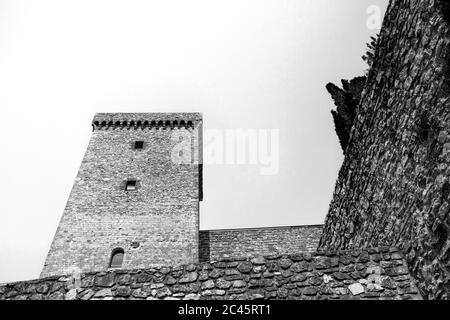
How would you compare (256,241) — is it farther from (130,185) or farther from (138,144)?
(138,144)

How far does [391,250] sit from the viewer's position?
13.4ft

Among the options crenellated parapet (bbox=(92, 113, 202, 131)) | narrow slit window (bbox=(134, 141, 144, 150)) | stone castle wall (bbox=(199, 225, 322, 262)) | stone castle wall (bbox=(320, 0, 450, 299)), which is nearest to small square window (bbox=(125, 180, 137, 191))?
narrow slit window (bbox=(134, 141, 144, 150))

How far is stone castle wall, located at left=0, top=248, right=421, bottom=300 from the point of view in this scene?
12.3 feet

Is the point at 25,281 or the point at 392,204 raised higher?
the point at 392,204

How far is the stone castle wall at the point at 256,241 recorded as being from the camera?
1444 centimetres

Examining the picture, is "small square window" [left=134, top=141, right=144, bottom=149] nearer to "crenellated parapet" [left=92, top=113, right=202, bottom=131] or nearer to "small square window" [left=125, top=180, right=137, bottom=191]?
"crenellated parapet" [left=92, top=113, right=202, bottom=131]

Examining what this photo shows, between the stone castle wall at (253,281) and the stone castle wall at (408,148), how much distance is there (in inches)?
11.2

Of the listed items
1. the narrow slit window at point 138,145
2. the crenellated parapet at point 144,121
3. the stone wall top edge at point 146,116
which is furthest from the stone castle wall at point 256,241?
the stone wall top edge at point 146,116

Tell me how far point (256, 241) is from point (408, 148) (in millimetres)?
11460

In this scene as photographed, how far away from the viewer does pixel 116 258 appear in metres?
12.7
